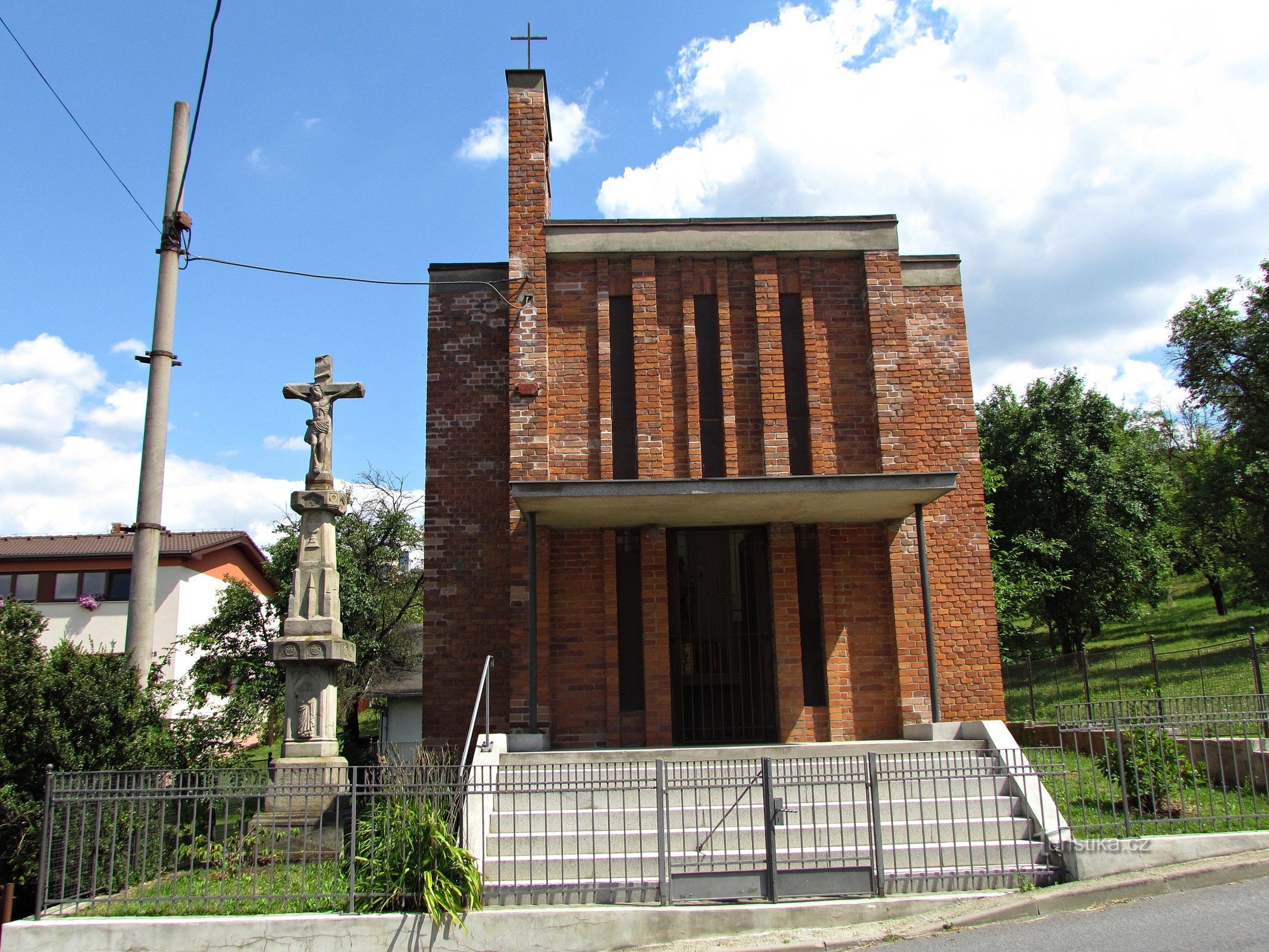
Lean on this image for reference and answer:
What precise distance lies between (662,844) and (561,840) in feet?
2.68

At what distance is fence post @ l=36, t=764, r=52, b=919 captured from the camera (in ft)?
23.6

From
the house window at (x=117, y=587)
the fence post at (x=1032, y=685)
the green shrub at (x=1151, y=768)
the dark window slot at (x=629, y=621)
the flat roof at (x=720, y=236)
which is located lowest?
the green shrub at (x=1151, y=768)

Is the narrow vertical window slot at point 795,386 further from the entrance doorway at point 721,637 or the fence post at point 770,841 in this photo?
the fence post at point 770,841

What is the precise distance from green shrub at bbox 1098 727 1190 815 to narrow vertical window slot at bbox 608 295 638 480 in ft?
21.3

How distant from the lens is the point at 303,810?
29.6 ft

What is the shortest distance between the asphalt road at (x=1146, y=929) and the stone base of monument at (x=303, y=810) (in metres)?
5.42

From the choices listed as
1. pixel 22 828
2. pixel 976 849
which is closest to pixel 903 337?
pixel 976 849

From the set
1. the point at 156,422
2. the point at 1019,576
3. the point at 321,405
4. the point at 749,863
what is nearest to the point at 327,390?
the point at 321,405

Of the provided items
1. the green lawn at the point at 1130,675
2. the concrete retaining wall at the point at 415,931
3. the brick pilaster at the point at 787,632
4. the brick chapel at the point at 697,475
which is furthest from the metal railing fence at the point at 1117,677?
the concrete retaining wall at the point at 415,931

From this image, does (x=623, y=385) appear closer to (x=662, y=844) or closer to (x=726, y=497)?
(x=726, y=497)

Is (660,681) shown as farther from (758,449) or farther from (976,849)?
(976,849)

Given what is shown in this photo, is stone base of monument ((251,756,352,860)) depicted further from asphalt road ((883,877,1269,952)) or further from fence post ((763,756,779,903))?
asphalt road ((883,877,1269,952))

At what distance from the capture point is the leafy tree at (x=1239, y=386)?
25109 mm

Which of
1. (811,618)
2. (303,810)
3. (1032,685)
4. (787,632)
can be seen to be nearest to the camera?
(303,810)
